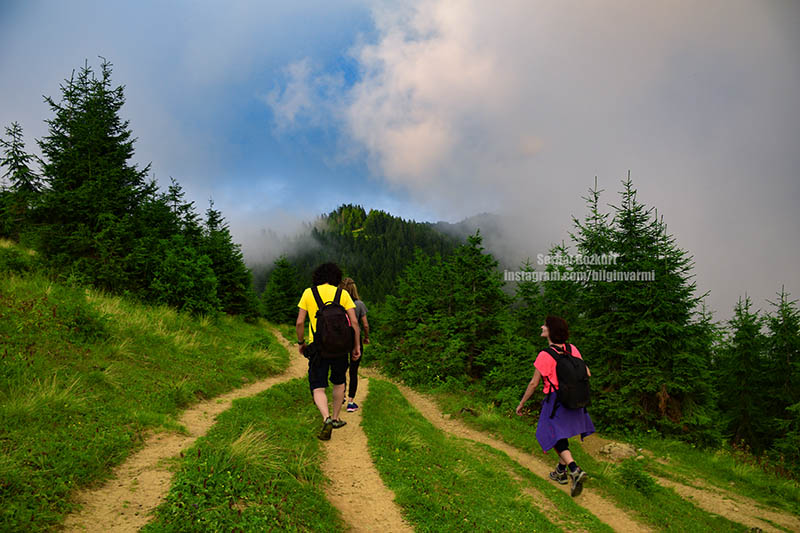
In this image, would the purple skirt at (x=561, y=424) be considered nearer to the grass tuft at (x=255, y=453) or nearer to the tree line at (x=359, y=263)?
the grass tuft at (x=255, y=453)

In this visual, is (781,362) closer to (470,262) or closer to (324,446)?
(470,262)

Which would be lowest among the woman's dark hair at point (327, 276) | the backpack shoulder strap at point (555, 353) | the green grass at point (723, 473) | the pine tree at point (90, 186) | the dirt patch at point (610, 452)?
the green grass at point (723, 473)

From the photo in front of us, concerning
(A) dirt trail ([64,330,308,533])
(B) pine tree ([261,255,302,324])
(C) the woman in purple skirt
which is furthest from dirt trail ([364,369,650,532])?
(B) pine tree ([261,255,302,324])

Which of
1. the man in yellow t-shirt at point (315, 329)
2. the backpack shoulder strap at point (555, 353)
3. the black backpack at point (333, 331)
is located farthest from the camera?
the man in yellow t-shirt at point (315, 329)

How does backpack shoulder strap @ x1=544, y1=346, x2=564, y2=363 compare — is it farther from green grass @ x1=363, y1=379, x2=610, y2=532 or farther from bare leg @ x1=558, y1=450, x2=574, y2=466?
green grass @ x1=363, y1=379, x2=610, y2=532

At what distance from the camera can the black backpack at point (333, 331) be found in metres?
5.84

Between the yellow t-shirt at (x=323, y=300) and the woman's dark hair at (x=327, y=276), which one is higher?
the woman's dark hair at (x=327, y=276)

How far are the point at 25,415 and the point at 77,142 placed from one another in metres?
13.8

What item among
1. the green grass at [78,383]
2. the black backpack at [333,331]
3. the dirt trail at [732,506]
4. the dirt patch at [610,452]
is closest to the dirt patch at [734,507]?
the dirt trail at [732,506]

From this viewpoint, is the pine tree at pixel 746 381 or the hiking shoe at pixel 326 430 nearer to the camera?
the hiking shoe at pixel 326 430

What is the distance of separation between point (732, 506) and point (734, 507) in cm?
4

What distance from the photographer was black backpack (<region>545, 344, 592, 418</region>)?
5.35m

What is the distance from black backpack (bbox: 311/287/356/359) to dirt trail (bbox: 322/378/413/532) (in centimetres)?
167

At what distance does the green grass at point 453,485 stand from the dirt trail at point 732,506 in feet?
12.7
